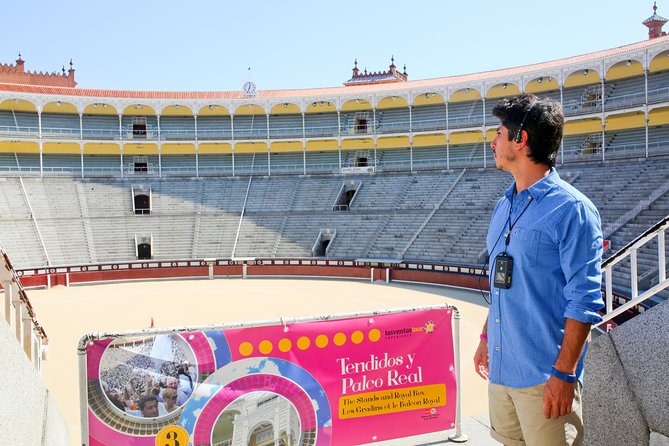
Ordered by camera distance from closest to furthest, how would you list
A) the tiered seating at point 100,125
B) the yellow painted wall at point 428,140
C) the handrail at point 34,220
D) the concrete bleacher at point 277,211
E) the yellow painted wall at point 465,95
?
the concrete bleacher at point 277,211
the handrail at point 34,220
the yellow painted wall at point 465,95
the yellow painted wall at point 428,140
the tiered seating at point 100,125

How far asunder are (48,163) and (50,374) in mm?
28878

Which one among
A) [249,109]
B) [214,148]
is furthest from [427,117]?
[214,148]

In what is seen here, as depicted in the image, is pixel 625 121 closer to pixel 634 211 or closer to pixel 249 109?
pixel 634 211

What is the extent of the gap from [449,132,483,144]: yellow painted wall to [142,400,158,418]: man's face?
32842 millimetres

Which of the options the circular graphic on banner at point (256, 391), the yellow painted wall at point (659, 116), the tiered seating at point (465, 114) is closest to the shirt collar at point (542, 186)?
the circular graphic on banner at point (256, 391)

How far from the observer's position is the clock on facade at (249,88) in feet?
124

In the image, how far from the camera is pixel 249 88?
37812 millimetres

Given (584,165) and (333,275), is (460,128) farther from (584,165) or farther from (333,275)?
(333,275)

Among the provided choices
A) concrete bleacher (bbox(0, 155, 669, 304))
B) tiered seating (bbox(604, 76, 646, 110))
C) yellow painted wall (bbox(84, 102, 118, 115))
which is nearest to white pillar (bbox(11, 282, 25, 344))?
concrete bleacher (bbox(0, 155, 669, 304))

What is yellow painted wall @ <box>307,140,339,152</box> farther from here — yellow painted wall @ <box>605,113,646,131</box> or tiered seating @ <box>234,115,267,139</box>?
yellow painted wall @ <box>605,113,646,131</box>

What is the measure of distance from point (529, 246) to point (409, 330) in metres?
2.33

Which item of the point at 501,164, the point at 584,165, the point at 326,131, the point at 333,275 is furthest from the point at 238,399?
the point at 326,131

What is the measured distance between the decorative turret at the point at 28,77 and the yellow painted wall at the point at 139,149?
1186 centimetres

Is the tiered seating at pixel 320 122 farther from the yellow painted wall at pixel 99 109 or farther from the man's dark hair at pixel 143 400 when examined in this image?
the man's dark hair at pixel 143 400
